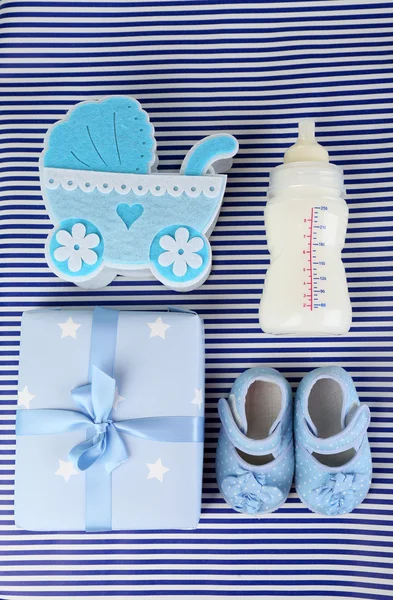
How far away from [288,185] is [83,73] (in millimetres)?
445

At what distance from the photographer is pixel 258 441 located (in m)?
0.90

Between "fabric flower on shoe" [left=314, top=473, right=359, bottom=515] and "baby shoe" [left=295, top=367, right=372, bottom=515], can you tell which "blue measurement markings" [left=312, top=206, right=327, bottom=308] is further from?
"fabric flower on shoe" [left=314, top=473, right=359, bottom=515]

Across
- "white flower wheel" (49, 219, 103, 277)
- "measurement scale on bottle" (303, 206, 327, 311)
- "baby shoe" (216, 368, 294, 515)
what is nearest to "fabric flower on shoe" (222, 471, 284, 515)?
"baby shoe" (216, 368, 294, 515)

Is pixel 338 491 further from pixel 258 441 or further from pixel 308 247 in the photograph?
pixel 308 247

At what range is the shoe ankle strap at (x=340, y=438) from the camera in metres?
0.90

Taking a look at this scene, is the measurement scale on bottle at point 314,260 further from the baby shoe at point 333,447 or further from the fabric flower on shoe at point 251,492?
the fabric flower on shoe at point 251,492

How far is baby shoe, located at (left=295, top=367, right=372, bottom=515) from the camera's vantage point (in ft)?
2.96

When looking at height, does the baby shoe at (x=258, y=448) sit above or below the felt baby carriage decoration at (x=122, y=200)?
below

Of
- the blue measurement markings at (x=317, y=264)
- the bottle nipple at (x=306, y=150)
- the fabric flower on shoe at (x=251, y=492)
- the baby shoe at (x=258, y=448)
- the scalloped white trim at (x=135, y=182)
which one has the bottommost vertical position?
the fabric flower on shoe at (x=251, y=492)

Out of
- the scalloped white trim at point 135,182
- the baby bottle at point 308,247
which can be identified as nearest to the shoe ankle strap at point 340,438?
the baby bottle at point 308,247

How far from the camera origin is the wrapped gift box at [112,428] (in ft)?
2.97

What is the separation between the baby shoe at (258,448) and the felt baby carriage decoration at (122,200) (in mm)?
202

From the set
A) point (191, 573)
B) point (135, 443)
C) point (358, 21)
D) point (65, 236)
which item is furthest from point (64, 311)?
point (358, 21)

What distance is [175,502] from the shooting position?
91cm
